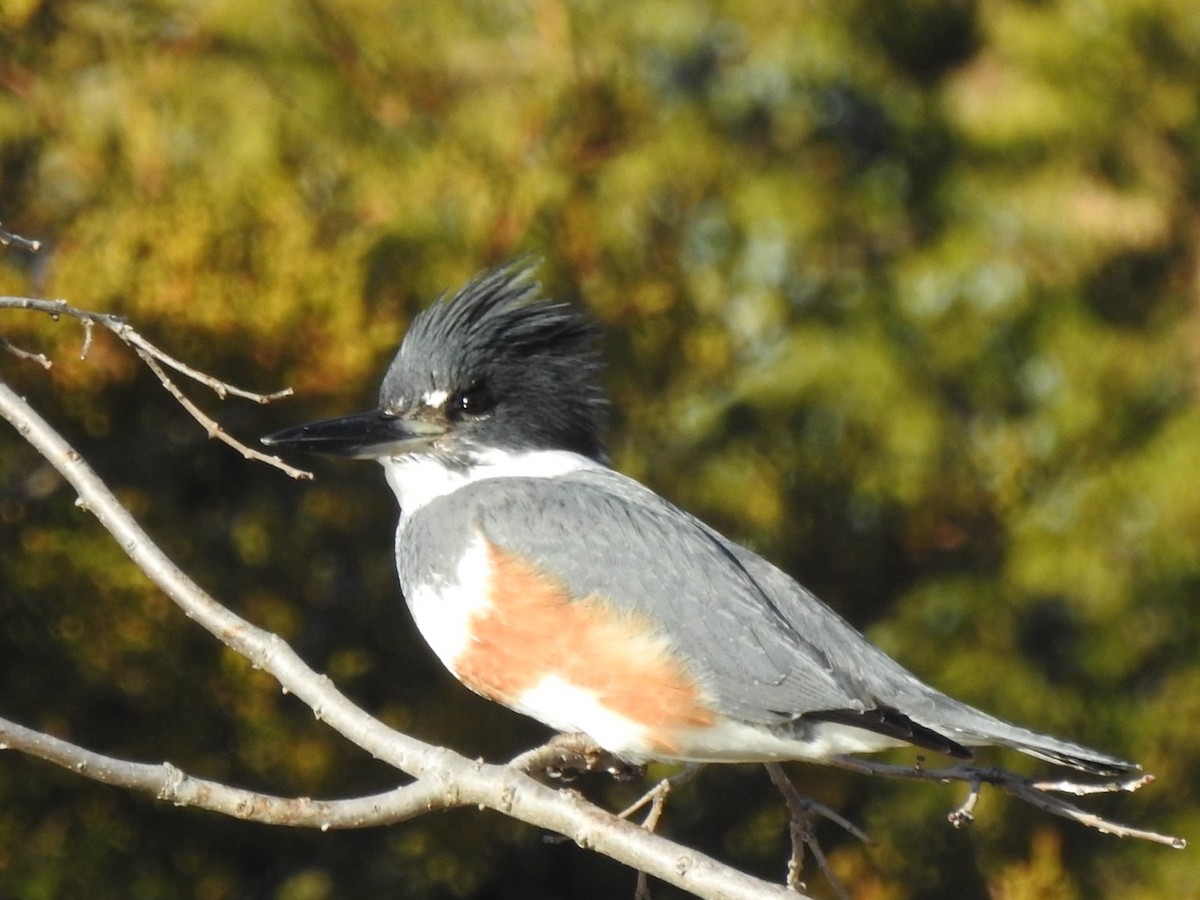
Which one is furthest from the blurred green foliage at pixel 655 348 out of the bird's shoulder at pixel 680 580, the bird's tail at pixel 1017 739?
A: the bird's tail at pixel 1017 739

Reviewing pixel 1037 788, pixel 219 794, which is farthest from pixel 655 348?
pixel 219 794

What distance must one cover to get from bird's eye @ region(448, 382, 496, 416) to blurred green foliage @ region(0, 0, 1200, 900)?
0.24 metres

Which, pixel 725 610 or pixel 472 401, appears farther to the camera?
pixel 472 401

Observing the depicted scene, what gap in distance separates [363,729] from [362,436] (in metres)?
0.64

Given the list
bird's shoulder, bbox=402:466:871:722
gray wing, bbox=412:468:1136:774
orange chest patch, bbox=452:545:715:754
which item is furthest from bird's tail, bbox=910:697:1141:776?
orange chest patch, bbox=452:545:715:754

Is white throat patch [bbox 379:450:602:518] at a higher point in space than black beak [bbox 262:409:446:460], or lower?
lower

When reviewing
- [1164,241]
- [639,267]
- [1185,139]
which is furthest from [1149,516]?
[639,267]

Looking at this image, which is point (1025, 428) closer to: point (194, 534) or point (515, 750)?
point (515, 750)

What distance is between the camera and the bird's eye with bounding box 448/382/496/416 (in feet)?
8.01

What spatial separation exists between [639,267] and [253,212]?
71 cm

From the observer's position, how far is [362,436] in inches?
91.4

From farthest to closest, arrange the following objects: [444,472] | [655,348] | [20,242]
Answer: [655,348] < [444,472] < [20,242]

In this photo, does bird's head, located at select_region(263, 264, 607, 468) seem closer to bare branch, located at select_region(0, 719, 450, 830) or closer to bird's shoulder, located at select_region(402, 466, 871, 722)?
bird's shoulder, located at select_region(402, 466, 871, 722)

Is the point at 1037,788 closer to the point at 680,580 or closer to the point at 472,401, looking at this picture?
the point at 680,580
